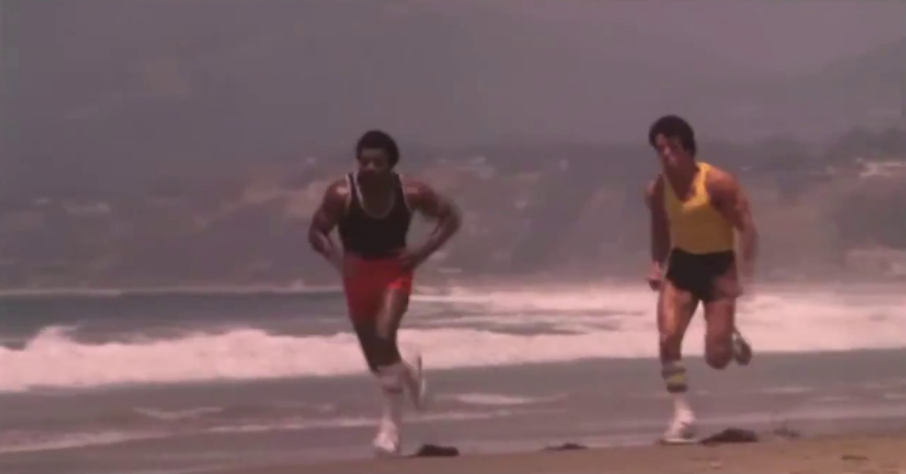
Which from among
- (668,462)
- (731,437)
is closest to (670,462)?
(668,462)

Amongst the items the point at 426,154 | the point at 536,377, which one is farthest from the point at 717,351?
the point at 426,154

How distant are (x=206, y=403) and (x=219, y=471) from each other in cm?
48

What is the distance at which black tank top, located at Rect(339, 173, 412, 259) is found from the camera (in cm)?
284

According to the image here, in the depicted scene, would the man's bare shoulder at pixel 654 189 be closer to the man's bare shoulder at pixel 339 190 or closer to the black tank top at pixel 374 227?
the black tank top at pixel 374 227

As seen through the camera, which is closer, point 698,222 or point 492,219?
point 698,222

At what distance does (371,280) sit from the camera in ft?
9.46

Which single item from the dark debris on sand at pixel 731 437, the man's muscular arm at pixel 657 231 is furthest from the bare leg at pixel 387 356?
the dark debris on sand at pixel 731 437

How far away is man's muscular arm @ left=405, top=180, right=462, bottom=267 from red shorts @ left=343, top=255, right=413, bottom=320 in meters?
0.05

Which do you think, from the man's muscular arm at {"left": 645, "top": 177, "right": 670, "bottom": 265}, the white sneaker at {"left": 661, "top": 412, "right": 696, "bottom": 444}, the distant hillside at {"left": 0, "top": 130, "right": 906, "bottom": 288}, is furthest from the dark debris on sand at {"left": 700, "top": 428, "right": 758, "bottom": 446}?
the distant hillside at {"left": 0, "top": 130, "right": 906, "bottom": 288}

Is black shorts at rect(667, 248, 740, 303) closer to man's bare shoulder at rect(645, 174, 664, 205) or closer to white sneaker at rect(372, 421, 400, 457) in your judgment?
man's bare shoulder at rect(645, 174, 664, 205)

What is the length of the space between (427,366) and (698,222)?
0.82 metres

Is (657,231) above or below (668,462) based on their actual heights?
above

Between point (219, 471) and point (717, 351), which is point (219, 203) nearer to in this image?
point (219, 471)

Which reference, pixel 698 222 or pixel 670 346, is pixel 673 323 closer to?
pixel 670 346
